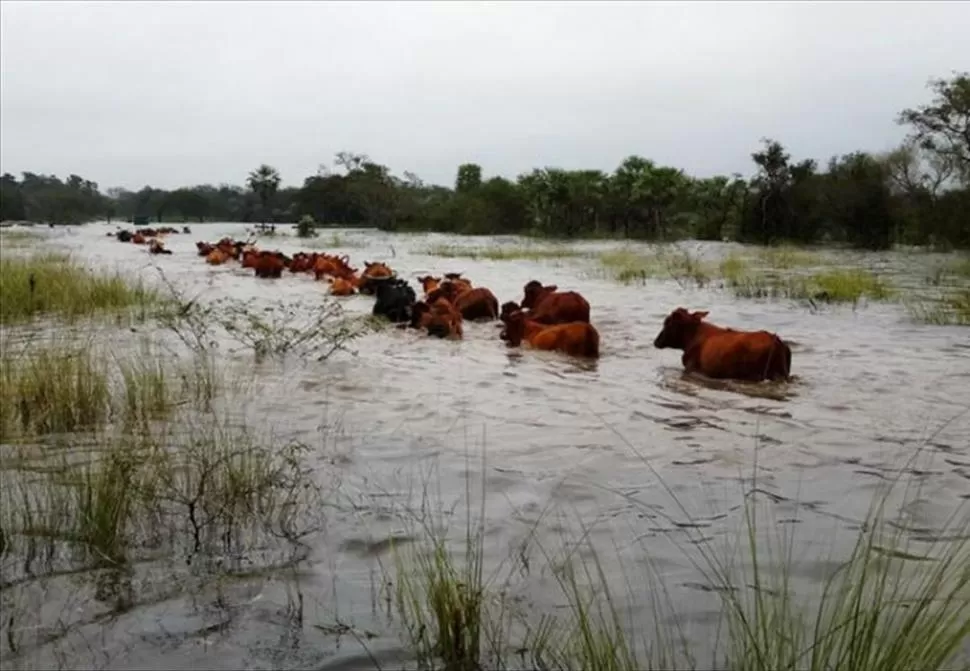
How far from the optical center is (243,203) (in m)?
121

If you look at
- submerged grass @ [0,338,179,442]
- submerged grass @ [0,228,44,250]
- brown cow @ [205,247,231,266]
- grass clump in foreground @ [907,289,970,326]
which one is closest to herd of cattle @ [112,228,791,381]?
grass clump in foreground @ [907,289,970,326]

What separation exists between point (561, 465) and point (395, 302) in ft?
25.5

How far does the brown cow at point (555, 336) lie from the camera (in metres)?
9.43

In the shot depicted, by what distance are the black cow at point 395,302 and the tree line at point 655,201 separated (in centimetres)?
2625

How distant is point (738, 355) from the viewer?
7879 millimetres

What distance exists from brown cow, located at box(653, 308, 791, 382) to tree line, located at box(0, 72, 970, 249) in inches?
1090

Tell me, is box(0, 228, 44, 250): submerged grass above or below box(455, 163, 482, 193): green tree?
below

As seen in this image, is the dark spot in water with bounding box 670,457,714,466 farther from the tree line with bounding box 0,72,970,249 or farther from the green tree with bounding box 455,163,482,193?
the green tree with bounding box 455,163,482,193

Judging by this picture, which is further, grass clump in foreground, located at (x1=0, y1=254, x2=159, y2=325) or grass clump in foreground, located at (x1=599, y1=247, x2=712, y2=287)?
grass clump in foreground, located at (x1=599, y1=247, x2=712, y2=287)

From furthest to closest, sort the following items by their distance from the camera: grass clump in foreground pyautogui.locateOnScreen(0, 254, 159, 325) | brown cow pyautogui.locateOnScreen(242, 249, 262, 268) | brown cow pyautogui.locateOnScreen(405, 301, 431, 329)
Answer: brown cow pyautogui.locateOnScreen(242, 249, 262, 268) < grass clump in foreground pyautogui.locateOnScreen(0, 254, 159, 325) < brown cow pyautogui.locateOnScreen(405, 301, 431, 329)

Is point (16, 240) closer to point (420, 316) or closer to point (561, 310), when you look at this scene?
point (420, 316)

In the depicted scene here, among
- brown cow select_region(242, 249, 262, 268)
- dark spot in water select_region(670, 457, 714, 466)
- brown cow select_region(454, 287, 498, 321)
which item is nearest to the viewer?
dark spot in water select_region(670, 457, 714, 466)

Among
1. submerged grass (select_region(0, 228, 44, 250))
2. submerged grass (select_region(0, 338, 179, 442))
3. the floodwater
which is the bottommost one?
the floodwater

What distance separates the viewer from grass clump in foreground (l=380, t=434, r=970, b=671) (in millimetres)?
2475
